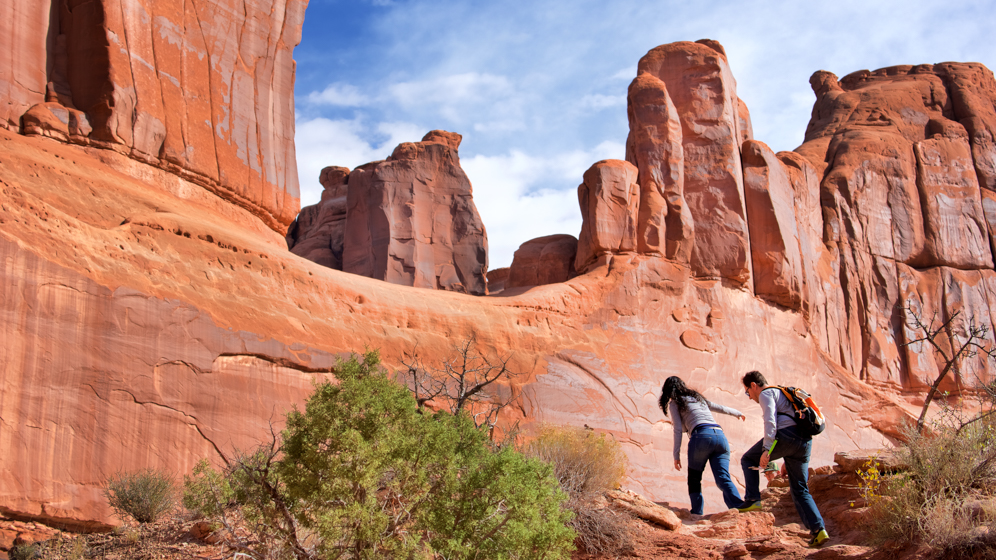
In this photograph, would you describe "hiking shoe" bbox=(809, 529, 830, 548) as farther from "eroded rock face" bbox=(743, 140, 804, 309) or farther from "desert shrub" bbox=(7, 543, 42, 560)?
"eroded rock face" bbox=(743, 140, 804, 309)

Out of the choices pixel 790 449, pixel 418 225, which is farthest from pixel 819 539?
pixel 418 225

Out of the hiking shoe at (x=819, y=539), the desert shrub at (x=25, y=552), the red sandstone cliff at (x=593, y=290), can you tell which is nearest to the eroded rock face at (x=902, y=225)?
the red sandstone cliff at (x=593, y=290)

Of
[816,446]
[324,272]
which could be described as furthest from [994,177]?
[324,272]

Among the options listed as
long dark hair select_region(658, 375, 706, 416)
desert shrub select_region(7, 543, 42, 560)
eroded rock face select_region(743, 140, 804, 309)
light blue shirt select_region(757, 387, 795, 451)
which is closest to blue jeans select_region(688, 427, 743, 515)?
long dark hair select_region(658, 375, 706, 416)

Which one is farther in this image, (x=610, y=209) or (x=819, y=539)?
(x=610, y=209)

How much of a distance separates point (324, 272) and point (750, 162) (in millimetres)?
12219

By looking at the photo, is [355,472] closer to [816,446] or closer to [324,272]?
[324,272]

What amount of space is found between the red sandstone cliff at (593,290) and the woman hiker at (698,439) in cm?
497

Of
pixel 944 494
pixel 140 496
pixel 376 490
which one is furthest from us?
pixel 140 496

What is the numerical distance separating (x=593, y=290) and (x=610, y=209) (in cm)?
225

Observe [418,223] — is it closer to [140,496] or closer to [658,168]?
[658,168]

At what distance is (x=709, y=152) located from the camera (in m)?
18.7

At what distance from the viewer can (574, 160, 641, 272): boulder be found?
17.0 metres

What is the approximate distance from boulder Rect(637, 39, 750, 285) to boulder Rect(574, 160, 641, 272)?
5.67 feet
